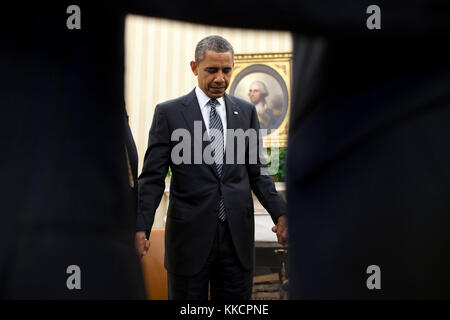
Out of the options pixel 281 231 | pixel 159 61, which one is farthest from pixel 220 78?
pixel 159 61

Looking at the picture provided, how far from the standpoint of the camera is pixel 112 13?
1.65 feet

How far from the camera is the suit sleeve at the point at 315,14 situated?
47 centimetres

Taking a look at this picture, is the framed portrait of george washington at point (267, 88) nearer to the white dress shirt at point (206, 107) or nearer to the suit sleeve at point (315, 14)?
the white dress shirt at point (206, 107)

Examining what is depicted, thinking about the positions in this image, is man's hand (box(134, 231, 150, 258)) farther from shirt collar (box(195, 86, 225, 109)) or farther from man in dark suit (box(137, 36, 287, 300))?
shirt collar (box(195, 86, 225, 109))

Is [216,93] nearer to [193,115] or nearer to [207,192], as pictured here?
[193,115]

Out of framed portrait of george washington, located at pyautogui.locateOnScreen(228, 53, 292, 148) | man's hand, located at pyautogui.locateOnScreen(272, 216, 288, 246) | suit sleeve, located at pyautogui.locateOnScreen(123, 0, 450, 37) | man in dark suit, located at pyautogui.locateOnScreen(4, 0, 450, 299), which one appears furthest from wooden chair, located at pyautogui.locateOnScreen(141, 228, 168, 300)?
framed portrait of george washington, located at pyautogui.locateOnScreen(228, 53, 292, 148)

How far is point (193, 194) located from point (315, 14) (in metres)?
0.66

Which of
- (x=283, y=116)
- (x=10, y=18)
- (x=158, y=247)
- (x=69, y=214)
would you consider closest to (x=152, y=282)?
(x=158, y=247)

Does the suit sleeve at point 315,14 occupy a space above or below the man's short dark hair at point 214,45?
below

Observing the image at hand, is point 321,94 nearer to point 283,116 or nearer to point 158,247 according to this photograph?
point 158,247

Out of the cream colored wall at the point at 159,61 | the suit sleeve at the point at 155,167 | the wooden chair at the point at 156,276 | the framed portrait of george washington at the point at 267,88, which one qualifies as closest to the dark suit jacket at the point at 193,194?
the suit sleeve at the point at 155,167

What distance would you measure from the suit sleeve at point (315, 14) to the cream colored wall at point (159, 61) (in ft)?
10.5

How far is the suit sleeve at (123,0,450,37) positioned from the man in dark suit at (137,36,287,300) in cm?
61

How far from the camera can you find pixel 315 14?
484 mm
